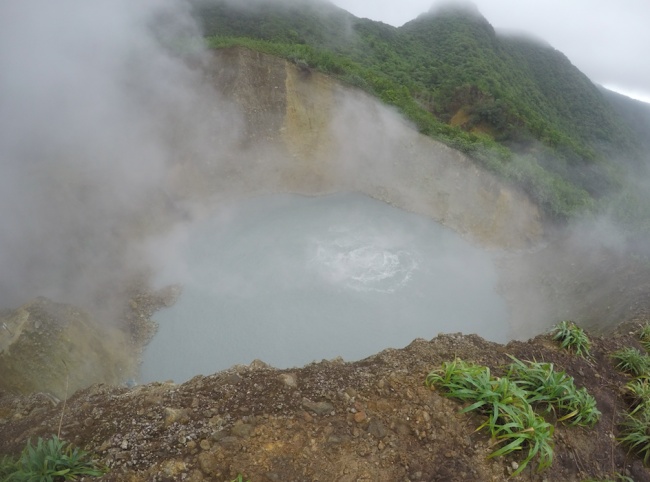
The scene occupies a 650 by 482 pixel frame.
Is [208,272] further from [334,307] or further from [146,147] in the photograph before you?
[146,147]

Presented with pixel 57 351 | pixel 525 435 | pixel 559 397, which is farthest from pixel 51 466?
pixel 57 351

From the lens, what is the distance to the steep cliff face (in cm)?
1656

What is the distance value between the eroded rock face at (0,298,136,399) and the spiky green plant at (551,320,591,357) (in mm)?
8900

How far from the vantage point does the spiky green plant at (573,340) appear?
6.27 m

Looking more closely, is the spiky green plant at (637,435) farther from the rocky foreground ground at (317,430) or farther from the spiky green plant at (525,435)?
the spiky green plant at (525,435)

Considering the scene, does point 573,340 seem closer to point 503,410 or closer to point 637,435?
point 637,435

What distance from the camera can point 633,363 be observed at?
613 centimetres

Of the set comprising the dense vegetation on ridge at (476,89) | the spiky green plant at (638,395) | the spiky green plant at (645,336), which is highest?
the dense vegetation on ridge at (476,89)

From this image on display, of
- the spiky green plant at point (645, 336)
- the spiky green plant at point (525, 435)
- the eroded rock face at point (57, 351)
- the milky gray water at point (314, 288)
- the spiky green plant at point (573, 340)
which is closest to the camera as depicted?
the spiky green plant at point (525, 435)

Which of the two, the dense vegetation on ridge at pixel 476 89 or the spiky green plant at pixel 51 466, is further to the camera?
the dense vegetation on ridge at pixel 476 89

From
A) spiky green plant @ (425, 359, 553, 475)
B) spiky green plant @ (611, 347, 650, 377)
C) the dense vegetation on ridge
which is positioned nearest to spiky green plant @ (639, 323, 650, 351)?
spiky green plant @ (611, 347, 650, 377)

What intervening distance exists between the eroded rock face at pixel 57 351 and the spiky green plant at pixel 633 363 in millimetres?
9643

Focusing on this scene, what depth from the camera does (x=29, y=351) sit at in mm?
8797

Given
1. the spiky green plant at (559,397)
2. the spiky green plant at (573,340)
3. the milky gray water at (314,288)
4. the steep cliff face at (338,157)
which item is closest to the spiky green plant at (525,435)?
the spiky green plant at (559,397)
